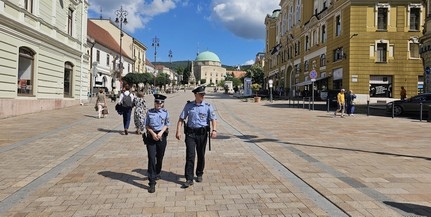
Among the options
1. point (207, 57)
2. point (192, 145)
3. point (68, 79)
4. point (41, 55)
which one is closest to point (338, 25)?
point (68, 79)

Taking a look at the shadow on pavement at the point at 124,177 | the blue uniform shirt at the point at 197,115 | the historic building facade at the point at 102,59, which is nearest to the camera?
the blue uniform shirt at the point at 197,115

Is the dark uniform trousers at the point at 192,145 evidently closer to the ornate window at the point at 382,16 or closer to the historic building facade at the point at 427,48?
the historic building facade at the point at 427,48

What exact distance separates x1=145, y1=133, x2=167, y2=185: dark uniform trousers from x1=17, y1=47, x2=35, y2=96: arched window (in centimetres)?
1551

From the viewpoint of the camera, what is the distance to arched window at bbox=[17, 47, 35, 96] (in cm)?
1939

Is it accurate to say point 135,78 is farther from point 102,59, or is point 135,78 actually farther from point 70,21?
point 70,21

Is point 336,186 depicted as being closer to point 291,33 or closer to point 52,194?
point 52,194

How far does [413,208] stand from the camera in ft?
16.9

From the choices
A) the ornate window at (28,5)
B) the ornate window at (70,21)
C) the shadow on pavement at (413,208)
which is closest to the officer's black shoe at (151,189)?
the shadow on pavement at (413,208)

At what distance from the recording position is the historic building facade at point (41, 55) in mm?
17562

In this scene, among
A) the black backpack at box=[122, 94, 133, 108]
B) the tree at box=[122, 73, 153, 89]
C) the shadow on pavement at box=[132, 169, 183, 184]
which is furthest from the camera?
the tree at box=[122, 73, 153, 89]

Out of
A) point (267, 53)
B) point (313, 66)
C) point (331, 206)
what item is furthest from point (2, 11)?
point (267, 53)

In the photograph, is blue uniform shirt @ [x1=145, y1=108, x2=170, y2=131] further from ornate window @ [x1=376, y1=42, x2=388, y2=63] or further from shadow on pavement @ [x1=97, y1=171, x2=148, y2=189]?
ornate window @ [x1=376, y1=42, x2=388, y2=63]

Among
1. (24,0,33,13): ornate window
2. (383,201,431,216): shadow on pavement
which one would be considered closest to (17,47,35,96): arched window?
(24,0,33,13): ornate window

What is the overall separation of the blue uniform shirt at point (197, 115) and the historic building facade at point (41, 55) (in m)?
13.4
